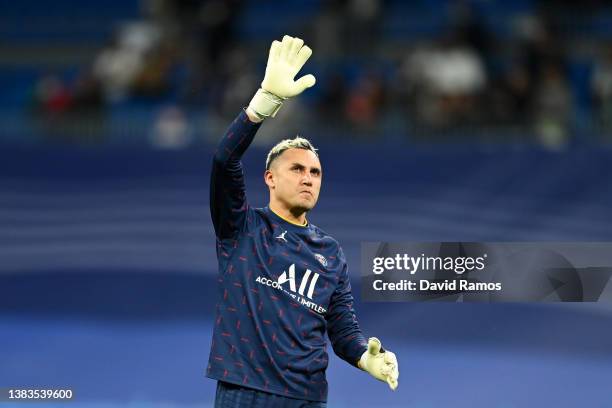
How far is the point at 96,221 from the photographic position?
364 inches

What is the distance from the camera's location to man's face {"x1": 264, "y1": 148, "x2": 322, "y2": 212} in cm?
521

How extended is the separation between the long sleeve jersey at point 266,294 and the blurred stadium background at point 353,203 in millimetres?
3020

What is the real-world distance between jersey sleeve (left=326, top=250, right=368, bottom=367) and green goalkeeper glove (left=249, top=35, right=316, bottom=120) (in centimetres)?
85

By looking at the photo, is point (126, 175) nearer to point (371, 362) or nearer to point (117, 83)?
point (117, 83)

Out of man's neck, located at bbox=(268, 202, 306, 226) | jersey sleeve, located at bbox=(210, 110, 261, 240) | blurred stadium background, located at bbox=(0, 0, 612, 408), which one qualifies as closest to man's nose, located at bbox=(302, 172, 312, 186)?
man's neck, located at bbox=(268, 202, 306, 226)

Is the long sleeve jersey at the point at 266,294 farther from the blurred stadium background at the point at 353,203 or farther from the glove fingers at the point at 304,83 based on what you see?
the blurred stadium background at the point at 353,203

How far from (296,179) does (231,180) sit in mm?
383

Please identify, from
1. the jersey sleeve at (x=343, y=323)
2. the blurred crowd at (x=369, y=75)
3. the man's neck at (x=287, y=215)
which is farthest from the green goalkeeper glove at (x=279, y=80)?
the blurred crowd at (x=369, y=75)

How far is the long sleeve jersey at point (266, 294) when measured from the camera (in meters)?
4.96

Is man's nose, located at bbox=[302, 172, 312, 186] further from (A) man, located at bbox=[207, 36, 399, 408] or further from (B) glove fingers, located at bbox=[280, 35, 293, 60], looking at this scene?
(B) glove fingers, located at bbox=[280, 35, 293, 60]

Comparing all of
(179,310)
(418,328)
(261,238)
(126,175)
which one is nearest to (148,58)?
(126,175)

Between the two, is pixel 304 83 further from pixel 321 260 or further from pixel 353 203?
pixel 353 203

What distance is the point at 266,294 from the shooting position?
5066 millimetres

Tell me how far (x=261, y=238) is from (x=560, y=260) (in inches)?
116
